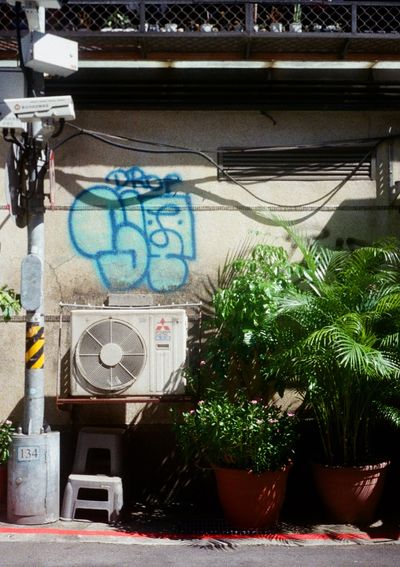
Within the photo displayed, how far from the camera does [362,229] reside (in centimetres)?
940

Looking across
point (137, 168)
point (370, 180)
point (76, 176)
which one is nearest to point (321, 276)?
point (370, 180)

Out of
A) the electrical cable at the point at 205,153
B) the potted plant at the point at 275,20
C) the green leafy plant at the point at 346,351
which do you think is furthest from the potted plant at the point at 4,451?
the potted plant at the point at 275,20

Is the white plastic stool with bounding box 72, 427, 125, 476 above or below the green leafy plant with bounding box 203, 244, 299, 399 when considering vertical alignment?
below

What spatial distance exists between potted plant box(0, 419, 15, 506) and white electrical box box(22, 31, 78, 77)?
3.90m

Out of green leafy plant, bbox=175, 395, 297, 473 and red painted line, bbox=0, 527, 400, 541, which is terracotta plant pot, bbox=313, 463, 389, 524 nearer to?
red painted line, bbox=0, 527, 400, 541

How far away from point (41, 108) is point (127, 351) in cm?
288

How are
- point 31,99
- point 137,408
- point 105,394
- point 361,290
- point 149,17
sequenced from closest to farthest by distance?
point 31,99
point 361,290
point 105,394
point 137,408
point 149,17

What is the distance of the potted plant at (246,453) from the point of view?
7.46 metres

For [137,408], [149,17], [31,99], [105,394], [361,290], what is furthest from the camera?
[149,17]

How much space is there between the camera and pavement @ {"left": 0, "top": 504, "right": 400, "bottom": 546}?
7316 millimetres

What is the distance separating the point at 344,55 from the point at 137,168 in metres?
2.98

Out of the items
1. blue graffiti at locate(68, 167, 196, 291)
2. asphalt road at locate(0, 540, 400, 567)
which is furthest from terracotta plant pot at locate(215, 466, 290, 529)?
blue graffiti at locate(68, 167, 196, 291)

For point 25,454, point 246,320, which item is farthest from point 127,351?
point 25,454

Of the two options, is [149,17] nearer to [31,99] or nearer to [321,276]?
[31,99]
